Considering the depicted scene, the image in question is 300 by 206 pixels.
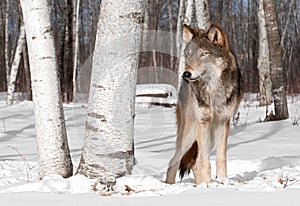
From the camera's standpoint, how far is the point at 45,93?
3586 mm

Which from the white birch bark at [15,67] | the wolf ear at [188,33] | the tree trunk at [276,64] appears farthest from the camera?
the white birch bark at [15,67]

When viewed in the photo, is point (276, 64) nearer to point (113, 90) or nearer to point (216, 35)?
point (216, 35)

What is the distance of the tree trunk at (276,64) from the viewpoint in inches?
→ 320

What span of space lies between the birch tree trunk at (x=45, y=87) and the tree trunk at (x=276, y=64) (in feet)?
18.1

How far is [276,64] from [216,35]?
15.7 ft

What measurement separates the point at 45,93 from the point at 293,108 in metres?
9.26

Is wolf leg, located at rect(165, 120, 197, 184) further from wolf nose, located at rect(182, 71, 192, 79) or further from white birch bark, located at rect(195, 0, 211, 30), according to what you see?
white birch bark, located at rect(195, 0, 211, 30)

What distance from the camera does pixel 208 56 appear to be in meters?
3.77

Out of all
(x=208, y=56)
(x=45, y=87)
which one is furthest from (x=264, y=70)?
(x=45, y=87)

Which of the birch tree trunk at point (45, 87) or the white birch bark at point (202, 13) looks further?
the white birch bark at point (202, 13)

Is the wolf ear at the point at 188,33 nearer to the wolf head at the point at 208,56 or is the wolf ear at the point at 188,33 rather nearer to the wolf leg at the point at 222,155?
the wolf head at the point at 208,56

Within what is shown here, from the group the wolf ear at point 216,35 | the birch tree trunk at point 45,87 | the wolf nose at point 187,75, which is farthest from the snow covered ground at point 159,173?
the wolf ear at point 216,35

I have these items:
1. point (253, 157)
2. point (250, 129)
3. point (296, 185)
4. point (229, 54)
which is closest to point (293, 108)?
point (250, 129)

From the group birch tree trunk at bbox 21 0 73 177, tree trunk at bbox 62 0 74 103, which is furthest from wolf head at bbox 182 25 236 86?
tree trunk at bbox 62 0 74 103
